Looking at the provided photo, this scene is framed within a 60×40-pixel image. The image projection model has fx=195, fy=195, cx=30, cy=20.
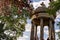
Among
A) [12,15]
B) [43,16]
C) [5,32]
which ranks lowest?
[5,32]

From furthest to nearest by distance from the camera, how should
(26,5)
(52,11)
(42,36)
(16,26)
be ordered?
(42,36) → (16,26) → (26,5) → (52,11)

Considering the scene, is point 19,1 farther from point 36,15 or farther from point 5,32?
point 36,15

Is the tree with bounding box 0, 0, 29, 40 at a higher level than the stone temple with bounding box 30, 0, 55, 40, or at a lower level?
lower

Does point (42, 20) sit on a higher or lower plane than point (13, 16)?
higher

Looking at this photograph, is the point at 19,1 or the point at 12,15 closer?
the point at 19,1

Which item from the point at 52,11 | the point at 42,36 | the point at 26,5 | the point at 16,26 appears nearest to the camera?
the point at 52,11

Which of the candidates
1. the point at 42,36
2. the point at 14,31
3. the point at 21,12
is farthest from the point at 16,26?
the point at 42,36

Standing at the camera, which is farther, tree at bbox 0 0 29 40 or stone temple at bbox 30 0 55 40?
stone temple at bbox 30 0 55 40

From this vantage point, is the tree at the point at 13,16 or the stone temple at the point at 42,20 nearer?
the tree at the point at 13,16

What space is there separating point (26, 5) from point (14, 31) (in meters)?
2.61

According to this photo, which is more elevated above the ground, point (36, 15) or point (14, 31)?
point (36, 15)

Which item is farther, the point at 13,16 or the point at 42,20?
the point at 42,20

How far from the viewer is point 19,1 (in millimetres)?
13727

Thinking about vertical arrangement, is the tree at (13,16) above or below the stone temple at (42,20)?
below
